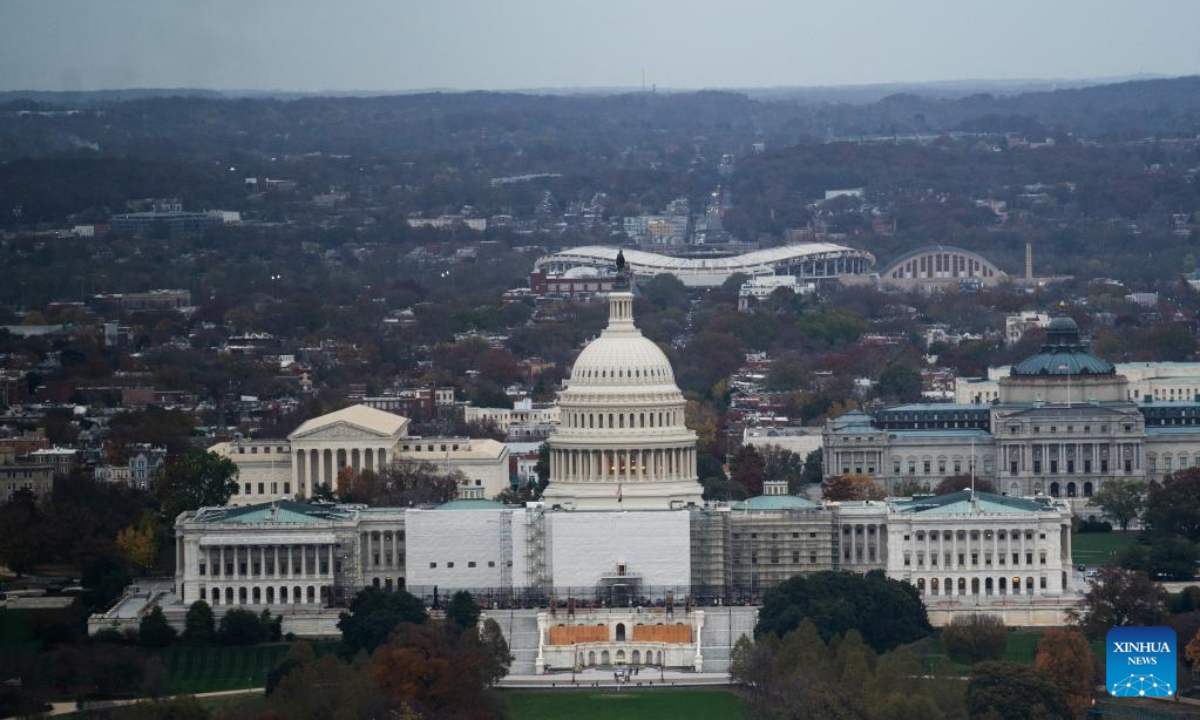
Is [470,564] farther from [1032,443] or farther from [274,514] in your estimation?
[1032,443]

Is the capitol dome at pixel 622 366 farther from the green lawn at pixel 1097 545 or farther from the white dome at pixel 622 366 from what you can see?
the green lawn at pixel 1097 545

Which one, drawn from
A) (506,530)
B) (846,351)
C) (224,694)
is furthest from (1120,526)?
(846,351)

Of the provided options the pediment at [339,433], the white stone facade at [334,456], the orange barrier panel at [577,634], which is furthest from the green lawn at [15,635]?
the pediment at [339,433]

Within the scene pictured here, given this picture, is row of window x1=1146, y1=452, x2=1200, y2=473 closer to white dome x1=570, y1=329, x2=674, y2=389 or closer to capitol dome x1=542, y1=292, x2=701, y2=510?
capitol dome x1=542, y1=292, x2=701, y2=510

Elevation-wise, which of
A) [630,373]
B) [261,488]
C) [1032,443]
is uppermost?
[630,373]

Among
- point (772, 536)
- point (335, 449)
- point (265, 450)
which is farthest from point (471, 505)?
point (265, 450)
